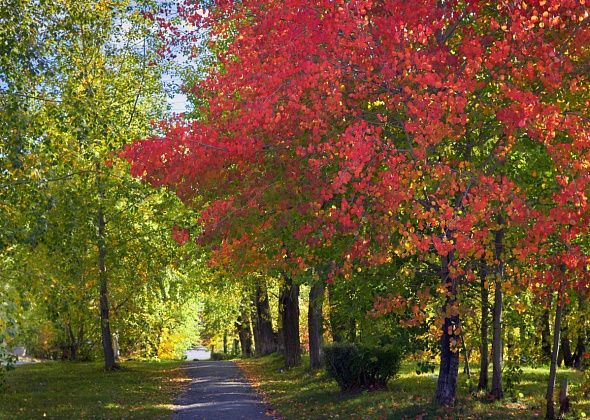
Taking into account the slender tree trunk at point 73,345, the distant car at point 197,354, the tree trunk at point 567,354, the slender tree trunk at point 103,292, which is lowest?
the distant car at point 197,354

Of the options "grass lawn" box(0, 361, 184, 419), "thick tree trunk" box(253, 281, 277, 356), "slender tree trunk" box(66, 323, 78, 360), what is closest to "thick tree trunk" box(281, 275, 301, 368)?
"grass lawn" box(0, 361, 184, 419)

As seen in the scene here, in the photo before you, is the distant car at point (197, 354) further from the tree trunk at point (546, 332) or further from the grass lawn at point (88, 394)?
the tree trunk at point (546, 332)

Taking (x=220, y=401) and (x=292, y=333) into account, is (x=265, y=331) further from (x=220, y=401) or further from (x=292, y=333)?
(x=220, y=401)

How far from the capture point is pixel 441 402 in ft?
50.9

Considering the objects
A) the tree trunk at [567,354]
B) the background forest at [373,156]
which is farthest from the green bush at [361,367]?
the tree trunk at [567,354]

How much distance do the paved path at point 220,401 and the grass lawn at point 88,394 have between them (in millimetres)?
538

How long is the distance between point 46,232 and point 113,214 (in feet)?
45.9

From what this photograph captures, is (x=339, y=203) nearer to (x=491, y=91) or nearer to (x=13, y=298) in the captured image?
(x=491, y=91)

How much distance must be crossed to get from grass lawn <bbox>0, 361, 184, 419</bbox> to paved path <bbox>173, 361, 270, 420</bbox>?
538 millimetres

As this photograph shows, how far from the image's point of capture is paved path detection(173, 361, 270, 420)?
57.6ft

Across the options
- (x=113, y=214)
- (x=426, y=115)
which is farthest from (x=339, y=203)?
(x=113, y=214)

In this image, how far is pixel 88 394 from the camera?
74.8ft

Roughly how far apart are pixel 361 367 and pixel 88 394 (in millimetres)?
8587

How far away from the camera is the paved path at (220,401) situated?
57.6 feet
